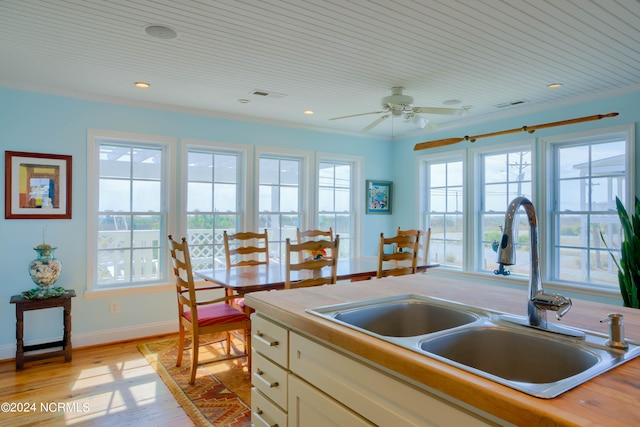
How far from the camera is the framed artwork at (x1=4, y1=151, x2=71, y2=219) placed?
3463 mm

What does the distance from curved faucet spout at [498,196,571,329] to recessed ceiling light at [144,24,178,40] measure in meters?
2.26

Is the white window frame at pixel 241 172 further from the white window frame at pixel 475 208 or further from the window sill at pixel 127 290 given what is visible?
the white window frame at pixel 475 208

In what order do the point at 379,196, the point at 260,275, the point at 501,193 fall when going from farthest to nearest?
the point at 379,196, the point at 501,193, the point at 260,275

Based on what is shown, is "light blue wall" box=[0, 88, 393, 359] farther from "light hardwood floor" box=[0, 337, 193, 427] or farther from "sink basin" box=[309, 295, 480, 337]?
"sink basin" box=[309, 295, 480, 337]

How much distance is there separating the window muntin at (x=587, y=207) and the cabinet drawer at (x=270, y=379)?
12.2 ft

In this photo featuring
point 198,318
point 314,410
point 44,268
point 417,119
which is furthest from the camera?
point 417,119

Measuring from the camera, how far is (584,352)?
3.36ft

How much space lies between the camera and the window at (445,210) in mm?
5121

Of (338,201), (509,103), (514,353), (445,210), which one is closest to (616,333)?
(514,353)

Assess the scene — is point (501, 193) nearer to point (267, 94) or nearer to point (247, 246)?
point (267, 94)

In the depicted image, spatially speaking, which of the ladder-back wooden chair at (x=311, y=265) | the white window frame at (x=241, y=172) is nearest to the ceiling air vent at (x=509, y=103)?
the ladder-back wooden chair at (x=311, y=265)

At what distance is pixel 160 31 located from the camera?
245 cm

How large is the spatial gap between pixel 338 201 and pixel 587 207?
293cm

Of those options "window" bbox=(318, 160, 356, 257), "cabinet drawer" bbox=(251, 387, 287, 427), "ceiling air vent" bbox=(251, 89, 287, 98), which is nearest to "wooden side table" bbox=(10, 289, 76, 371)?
"ceiling air vent" bbox=(251, 89, 287, 98)
